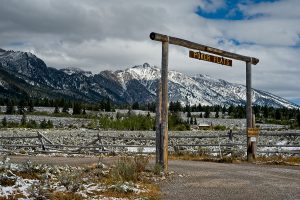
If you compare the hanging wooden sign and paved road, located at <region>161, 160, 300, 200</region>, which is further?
the hanging wooden sign

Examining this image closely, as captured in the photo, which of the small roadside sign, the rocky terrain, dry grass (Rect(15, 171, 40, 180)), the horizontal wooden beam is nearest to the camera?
dry grass (Rect(15, 171, 40, 180))

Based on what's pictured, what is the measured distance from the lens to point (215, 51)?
22547mm

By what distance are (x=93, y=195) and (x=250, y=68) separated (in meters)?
15.1

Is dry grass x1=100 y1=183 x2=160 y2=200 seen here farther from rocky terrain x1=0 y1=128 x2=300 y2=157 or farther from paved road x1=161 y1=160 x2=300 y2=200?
rocky terrain x1=0 y1=128 x2=300 y2=157

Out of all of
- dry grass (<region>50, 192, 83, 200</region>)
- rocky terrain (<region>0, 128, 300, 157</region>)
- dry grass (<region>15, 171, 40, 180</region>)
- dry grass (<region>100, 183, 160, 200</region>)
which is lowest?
dry grass (<region>100, 183, 160, 200</region>)

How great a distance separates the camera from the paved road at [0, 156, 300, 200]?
1391 cm

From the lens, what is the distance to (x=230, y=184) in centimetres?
1574

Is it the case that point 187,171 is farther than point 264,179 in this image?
Yes

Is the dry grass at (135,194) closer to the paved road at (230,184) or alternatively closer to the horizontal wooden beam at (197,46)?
the paved road at (230,184)

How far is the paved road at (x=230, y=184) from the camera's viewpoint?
13906 mm

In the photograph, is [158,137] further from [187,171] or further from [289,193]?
[289,193]

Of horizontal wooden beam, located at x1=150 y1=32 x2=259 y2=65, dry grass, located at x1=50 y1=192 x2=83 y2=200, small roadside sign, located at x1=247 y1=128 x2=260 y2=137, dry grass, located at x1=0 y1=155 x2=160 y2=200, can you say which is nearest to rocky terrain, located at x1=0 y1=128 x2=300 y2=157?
small roadside sign, located at x1=247 y1=128 x2=260 y2=137

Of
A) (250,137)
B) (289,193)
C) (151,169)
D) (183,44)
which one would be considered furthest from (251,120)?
(289,193)

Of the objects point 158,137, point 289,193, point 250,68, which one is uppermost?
point 250,68
